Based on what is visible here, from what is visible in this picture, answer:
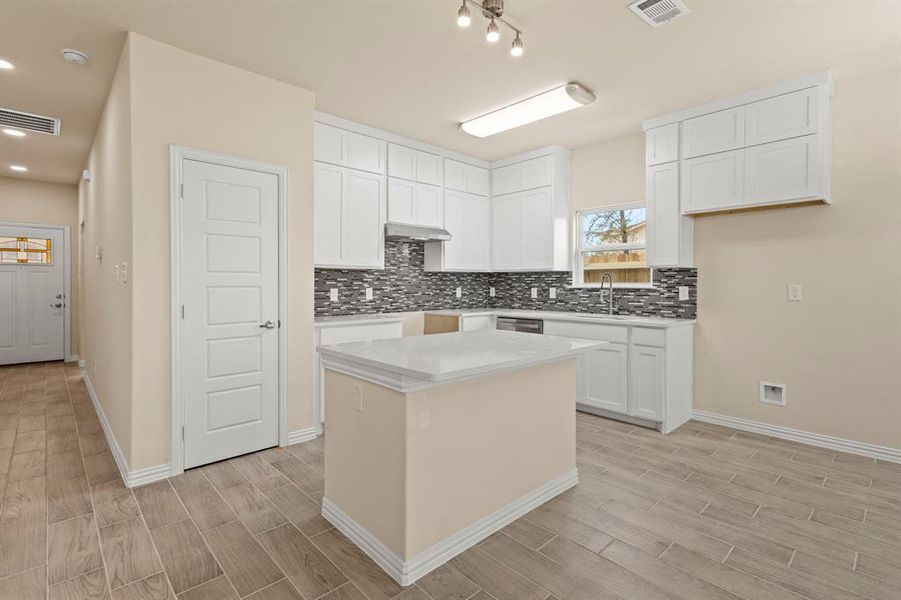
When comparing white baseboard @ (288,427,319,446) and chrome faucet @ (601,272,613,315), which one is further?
chrome faucet @ (601,272,613,315)

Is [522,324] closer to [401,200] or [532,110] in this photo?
[401,200]

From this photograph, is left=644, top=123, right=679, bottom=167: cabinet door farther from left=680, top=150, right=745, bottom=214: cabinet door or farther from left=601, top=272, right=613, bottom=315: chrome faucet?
left=601, top=272, right=613, bottom=315: chrome faucet

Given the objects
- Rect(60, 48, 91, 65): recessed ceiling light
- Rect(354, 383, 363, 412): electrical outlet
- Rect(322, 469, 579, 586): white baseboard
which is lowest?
Result: Rect(322, 469, 579, 586): white baseboard

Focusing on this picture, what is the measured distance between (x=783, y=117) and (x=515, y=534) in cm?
345

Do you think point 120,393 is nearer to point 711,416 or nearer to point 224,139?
point 224,139

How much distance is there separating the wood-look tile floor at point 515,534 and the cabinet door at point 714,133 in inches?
93.0

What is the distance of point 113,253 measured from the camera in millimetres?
3408

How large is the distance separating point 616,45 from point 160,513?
3.76 metres

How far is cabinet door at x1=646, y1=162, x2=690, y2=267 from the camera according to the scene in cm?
396

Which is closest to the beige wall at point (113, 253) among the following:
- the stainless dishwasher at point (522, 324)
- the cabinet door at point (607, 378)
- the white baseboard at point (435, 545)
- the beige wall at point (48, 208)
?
the white baseboard at point (435, 545)

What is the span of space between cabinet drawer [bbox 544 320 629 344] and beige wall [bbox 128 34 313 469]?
2837 millimetres

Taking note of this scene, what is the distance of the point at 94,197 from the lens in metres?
4.62

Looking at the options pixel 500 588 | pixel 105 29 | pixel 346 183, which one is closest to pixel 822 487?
pixel 500 588

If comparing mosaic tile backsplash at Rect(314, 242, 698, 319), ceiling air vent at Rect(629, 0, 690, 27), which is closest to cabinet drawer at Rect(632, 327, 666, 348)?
mosaic tile backsplash at Rect(314, 242, 698, 319)
